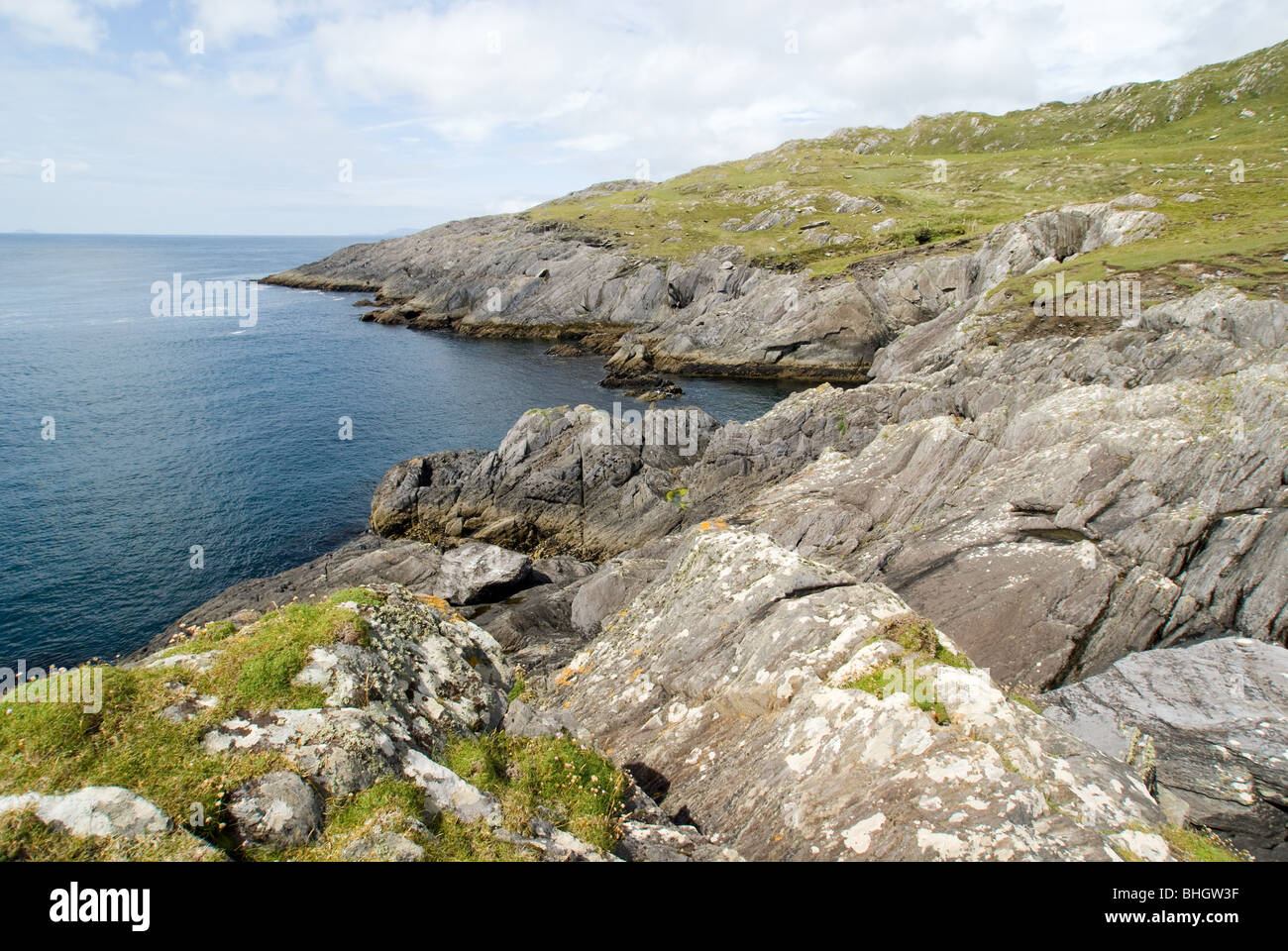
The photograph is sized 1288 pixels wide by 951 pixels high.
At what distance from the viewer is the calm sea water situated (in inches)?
1626

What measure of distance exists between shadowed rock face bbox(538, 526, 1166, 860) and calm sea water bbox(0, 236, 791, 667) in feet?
118

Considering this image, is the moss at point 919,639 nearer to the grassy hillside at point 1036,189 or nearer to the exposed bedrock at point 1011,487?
the exposed bedrock at point 1011,487

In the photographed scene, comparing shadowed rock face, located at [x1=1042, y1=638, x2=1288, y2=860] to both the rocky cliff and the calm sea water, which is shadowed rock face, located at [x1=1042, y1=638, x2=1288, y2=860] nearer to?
the rocky cliff

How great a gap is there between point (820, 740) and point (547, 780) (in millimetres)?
5341

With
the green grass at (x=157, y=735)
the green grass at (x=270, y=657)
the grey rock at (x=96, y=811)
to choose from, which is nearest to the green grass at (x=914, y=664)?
the green grass at (x=270, y=657)

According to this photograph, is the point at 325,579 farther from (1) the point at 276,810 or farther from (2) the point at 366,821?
(2) the point at 366,821

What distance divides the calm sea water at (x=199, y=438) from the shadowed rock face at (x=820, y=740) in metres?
36.1

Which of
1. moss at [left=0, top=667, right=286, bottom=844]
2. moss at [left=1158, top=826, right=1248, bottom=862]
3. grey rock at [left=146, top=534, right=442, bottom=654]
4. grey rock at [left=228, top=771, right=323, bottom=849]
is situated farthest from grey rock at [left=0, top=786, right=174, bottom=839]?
grey rock at [left=146, top=534, right=442, bottom=654]

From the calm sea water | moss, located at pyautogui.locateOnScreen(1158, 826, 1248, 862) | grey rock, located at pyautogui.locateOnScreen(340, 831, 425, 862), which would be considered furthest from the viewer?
the calm sea water

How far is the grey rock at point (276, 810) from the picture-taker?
824 centimetres

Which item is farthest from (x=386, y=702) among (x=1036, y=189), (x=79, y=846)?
(x=1036, y=189)

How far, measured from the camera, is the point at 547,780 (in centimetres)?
1081
